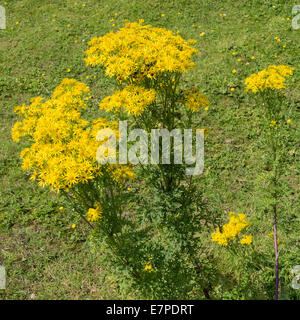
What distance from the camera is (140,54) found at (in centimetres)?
238

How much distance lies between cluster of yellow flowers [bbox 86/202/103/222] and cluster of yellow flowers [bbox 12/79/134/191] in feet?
0.70

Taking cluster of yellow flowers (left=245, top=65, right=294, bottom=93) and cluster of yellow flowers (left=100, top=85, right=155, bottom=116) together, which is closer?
cluster of yellow flowers (left=100, top=85, right=155, bottom=116)

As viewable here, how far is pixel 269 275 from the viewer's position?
3271mm

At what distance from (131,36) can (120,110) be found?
561 millimetres

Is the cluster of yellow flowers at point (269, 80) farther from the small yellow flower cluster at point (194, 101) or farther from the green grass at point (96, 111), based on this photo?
the green grass at point (96, 111)

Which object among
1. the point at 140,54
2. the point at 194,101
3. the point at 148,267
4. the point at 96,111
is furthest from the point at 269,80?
the point at 96,111

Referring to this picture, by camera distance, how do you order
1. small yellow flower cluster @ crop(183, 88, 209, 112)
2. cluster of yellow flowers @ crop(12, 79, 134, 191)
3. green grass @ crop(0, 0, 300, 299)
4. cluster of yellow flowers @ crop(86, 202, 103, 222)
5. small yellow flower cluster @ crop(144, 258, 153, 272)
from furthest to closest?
green grass @ crop(0, 0, 300, 299)
small yellow flower cluster @ crop(144, 258, 153, 272)
small yellow flower cluster @ crop(183, 88, 209, 112)
cluster of yellow flowers @ crop(86, 202, 103, 222)
cluster of yellow flowers @ crop(12, 79, 134, 191)

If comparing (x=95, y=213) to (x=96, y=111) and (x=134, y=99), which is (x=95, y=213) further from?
(x=96, y=111)

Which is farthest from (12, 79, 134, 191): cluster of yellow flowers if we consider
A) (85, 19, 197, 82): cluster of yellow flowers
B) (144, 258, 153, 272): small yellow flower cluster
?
(144, 258, 153, 272): small yellow flower cluster

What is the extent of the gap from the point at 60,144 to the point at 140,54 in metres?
0.84

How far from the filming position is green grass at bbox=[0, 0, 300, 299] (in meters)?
3.80

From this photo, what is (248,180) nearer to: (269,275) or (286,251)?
(286,251)

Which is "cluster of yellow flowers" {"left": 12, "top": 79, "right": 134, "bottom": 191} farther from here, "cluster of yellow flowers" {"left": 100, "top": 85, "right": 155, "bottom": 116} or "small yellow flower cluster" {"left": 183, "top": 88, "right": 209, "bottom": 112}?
"small yellow flower cluster" {"left": 183, "top": 88, "right": 209, "bottom": 112}
